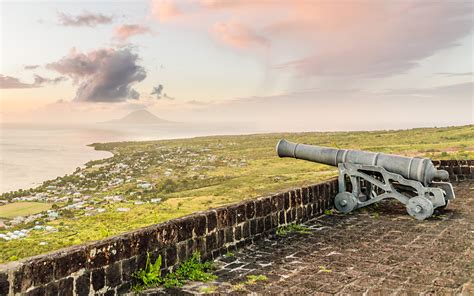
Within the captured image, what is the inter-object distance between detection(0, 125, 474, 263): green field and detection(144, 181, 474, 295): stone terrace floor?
18880mm

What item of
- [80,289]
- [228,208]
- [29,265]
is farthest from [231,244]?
[29,265]

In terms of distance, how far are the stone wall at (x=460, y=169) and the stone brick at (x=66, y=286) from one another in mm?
13654

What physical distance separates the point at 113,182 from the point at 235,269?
59.8 metres

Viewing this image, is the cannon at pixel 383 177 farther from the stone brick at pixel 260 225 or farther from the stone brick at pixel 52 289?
the stone brick at pixel 52 289

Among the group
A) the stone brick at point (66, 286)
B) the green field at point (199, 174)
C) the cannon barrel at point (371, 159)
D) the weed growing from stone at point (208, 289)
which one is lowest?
the green field at point (199, 174)

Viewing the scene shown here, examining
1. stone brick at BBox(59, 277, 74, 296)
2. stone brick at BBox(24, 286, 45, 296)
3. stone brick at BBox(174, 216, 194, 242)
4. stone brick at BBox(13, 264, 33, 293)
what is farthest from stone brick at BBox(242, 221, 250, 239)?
stone brick at BBox(13, 264, 33, 293)

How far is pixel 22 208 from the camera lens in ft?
165

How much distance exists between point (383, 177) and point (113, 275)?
628cm

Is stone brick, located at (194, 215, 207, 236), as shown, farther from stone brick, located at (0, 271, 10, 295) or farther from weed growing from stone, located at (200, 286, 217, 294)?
stone brick, located at (0, 271, 10, 295)

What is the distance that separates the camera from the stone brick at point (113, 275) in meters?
4.51

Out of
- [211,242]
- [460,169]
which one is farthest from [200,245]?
[460,169]

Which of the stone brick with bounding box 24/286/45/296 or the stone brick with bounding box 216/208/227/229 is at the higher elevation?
the stone brick with bounding box 216/208/227/229

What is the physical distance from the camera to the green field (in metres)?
32.5

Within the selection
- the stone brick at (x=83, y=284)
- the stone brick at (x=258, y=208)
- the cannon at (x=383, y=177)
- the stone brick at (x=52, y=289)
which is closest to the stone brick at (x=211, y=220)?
the stone brick at (x=258, y=208)
